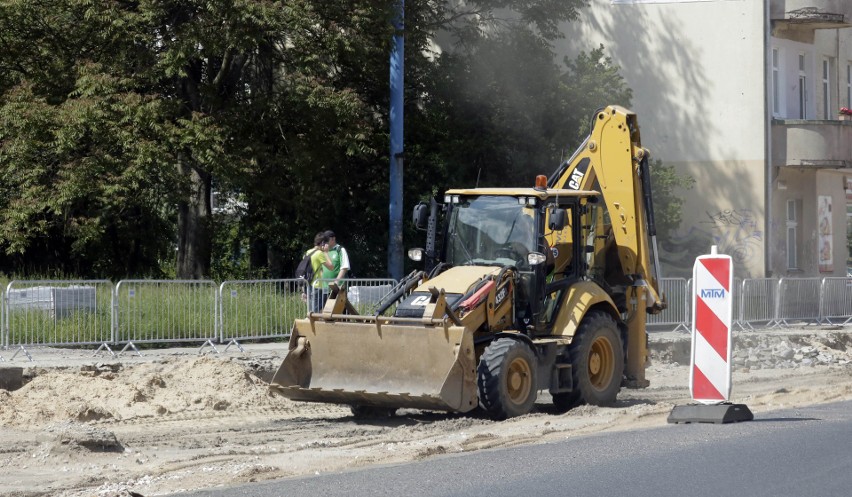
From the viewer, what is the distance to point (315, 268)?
18.1 meters

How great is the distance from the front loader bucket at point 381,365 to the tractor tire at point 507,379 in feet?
0.71

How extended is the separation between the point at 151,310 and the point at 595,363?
23.1ft

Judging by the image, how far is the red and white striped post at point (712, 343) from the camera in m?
11.4

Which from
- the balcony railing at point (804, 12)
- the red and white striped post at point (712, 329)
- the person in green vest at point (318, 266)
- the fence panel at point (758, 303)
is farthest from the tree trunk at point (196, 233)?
the balcony railing at point (804, 12)

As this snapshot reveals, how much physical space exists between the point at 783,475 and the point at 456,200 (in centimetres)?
602

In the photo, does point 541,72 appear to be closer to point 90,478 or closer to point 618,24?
point 618,24

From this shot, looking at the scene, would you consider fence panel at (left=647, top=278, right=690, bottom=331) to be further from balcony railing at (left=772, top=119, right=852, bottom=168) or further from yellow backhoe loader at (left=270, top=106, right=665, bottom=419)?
yellow backhoe loader at (left=270, top=106, right=665, bottom=419)

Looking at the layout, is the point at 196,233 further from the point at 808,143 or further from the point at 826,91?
the point at 826,91

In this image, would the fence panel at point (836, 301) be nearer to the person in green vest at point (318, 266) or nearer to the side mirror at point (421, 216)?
the person in green vest at point (318, 266)

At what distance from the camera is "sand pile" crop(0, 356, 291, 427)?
13.7 m

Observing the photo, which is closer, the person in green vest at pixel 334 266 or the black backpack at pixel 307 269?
the person in green vest at pixel 334 266

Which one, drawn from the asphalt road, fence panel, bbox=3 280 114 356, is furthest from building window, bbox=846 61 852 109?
the asphalt road

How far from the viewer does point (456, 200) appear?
45.7 ft

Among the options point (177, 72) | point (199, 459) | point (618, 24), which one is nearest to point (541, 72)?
point (618, 24)
